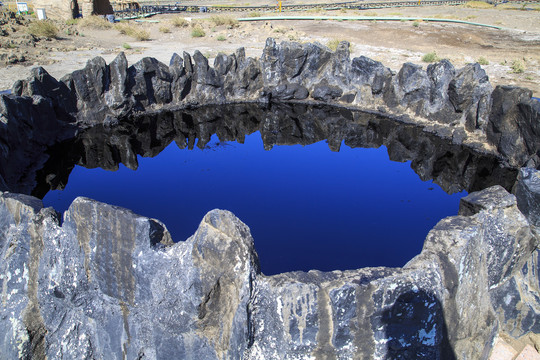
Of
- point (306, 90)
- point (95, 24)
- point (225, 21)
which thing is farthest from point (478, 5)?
point (306, 90)

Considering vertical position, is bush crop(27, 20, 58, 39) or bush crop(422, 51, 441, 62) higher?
bush crop(27, 20, 58, 39)

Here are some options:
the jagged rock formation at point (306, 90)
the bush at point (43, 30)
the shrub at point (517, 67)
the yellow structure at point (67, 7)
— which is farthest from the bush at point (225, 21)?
the shrub at point (517, 67)

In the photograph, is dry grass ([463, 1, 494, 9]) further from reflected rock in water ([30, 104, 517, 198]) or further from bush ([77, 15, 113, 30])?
reflected rock in water ([30, 104, 517, 198])

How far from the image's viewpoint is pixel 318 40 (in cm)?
1980

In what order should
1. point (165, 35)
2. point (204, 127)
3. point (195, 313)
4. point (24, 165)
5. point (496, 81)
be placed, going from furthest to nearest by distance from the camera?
point (165, 35) → point (496, 81) → point (204, 127) → point (24, 165) → point (195, 313)

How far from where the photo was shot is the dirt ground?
14.9 m

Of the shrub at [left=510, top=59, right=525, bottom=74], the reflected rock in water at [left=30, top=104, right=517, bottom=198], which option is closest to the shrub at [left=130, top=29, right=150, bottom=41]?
the reflected rock in water at [left=30, top=104, right=517, bottom=198]

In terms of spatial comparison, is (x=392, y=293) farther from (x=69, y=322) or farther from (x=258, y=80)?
(x=258, y=80)

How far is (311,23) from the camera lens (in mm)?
24922

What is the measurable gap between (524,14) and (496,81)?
1810 cm

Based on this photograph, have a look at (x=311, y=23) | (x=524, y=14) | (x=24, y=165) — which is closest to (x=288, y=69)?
(x=24, y=165)

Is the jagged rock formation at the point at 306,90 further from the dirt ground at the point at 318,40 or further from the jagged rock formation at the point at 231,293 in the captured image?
the jagged rock formation at the point at 231,293

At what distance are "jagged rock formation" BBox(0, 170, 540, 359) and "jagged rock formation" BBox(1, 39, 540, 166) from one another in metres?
4.27

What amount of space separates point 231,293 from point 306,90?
8.90 m
